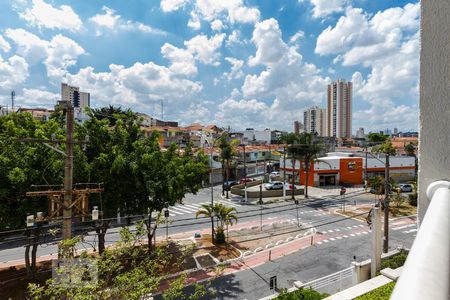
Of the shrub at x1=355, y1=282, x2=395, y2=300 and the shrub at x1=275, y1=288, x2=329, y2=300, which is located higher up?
the shrub at x1=355, y1=282, x2=395, y2=300

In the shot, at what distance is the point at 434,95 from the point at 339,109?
480 ft

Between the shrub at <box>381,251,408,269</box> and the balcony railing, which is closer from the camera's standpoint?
the balcony railing

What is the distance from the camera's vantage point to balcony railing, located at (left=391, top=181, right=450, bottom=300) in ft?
2.92

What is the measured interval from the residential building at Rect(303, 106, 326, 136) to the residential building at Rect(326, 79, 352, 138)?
4.57m

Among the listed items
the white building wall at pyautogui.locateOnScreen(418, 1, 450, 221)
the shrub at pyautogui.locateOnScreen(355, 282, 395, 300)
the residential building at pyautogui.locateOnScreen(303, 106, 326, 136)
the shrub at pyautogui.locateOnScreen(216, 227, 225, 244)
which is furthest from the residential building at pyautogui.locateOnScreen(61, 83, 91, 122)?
the residential building at pyautogui.locateOnScreen(303, 106, 326, 136)

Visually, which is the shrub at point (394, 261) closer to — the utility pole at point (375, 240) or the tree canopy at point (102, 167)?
the utility pole at point (375, 240)

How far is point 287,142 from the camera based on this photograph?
3634 cm

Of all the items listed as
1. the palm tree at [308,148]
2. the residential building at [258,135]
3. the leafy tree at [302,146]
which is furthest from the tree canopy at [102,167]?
the residential building at [258,135]

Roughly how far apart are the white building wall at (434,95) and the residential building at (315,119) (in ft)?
491

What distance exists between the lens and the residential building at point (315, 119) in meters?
148

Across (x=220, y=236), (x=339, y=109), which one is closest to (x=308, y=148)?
(x=220, y=236)

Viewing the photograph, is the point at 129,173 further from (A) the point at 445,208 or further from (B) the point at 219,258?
(A) the point at 445,208

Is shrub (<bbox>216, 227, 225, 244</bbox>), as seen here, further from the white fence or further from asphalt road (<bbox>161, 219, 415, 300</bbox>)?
the white fence

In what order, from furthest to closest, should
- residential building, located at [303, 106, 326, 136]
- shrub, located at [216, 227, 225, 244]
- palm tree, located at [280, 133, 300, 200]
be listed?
residential building, located at [303, 106, 326, 136], palm tree, located at [280, 133, 300, 200], shrub, located at [216, 227, 225, 244]
